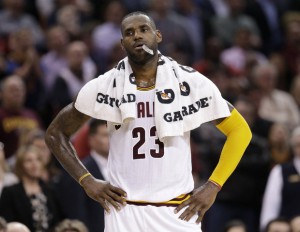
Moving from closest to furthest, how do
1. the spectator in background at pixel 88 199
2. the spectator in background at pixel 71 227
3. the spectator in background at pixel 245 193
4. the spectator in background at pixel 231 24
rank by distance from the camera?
1. the spectator in background at pixel 71 227
2. the spectator in background at pixel 88 199
3. the spectator in background at pixel 245 193
4. the spectator in background at pixel 231 24

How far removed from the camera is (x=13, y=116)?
36.6 ft

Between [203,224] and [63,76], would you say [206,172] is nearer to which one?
[203,224]

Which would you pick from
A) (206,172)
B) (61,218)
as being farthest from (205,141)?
(61,218)

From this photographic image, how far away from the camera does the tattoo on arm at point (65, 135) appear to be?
6.18 metres

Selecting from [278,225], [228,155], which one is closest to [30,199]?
[278,225]

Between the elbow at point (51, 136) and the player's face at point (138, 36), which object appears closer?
the player's face at point (138, 36)

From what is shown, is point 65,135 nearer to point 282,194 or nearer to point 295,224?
point 295,224

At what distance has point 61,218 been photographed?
9062mm

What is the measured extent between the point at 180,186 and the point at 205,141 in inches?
207

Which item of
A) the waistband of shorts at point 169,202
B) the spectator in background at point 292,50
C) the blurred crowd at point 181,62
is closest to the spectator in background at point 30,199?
the blurred crowd at point 181,62

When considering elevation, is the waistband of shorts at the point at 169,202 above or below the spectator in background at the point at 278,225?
above

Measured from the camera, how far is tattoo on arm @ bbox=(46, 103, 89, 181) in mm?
6180

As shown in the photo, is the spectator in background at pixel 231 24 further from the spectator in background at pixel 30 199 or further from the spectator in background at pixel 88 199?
the spectator in background at pixel 30 199

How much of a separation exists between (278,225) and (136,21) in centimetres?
364
